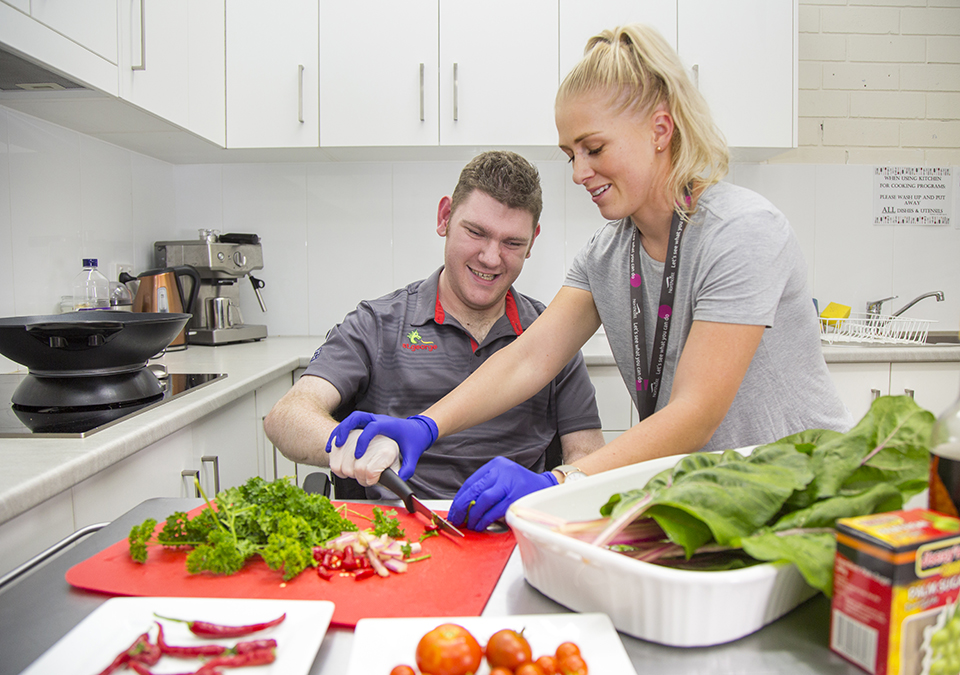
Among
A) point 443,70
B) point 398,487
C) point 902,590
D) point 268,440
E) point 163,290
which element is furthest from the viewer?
point 443,70

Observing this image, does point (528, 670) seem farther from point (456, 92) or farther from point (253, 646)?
point (456, 92)

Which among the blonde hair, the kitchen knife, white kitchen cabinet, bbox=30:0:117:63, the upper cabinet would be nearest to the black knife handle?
the kitchen knife

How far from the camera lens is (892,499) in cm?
56

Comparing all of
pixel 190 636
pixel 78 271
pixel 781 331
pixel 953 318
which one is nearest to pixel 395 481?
pixel 190 636

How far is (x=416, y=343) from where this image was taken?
1.63 meters

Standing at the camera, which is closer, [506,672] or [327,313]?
[506,672]

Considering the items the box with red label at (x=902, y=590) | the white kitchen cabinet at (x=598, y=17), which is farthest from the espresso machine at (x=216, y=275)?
the box with red label at (x=902, y=590)

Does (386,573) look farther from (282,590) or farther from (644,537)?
(644,537)

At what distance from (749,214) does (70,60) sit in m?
1.57

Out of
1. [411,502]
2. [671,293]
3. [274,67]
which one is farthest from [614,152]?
[274,67]

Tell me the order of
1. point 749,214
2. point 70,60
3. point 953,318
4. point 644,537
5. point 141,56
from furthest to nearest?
point 953,318 → point 141,56 → point 70,60 → point 749,214 → point 644,537

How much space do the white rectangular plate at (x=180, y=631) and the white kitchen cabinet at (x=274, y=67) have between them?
2.17 m

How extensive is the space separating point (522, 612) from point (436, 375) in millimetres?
1025

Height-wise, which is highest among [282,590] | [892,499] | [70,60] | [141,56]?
[141,56]
